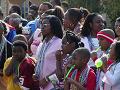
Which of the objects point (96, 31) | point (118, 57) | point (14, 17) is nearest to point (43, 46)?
point (96, 31)

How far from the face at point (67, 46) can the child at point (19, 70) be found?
0.77 m

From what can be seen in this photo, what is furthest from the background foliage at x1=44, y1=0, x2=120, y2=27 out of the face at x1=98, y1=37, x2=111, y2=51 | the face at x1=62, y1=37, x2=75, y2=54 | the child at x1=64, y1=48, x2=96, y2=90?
the child at x1=64, y1=48, x2=96, y2=90

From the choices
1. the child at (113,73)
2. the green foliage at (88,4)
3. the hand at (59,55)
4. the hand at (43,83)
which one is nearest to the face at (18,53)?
the hand at (43,83)

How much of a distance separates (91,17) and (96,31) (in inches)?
9.9

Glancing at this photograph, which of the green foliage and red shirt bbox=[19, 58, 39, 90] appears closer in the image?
red shirt bbox=[19, 58, 39, 90]

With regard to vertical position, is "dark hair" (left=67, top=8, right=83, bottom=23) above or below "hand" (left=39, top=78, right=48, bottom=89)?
above

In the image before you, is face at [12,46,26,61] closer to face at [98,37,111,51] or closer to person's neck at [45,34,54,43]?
person's neck at [45,34,54,43]

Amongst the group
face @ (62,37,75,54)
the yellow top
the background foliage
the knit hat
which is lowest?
the background foliage

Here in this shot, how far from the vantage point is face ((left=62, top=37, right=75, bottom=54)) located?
6.37 meters

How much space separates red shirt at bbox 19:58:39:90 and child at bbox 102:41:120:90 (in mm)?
1508

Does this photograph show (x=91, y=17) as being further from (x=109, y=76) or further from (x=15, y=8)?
(x=15, y=8)

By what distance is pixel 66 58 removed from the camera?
6426 millimetres

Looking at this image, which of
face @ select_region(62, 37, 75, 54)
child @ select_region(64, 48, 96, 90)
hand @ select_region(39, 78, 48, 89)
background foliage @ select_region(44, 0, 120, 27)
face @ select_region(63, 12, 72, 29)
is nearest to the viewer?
child @ select_region(64, 48, 96, 90)

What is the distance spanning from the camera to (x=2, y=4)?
106ft
